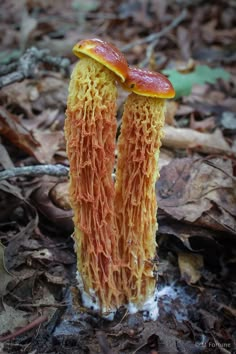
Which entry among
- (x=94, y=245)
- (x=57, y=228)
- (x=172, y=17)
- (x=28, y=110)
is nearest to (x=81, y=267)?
(x=94, y=245)

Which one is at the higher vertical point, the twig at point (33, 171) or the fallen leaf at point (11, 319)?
the twig at point (33, 171)

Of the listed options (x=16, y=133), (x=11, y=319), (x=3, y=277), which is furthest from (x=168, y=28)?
(x=11, y=319)

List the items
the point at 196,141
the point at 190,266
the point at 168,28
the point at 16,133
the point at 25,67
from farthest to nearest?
the point at 168,28 → the point at 196,141 → the point at 25,67 → the point at 16,133 → the point at 190,266

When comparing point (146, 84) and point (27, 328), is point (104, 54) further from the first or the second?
point (27, 328)

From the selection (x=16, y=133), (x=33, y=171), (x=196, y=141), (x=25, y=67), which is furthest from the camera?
(x=196, y=141)

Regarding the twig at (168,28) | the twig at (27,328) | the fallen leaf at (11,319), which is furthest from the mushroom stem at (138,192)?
the twig at (168,28)

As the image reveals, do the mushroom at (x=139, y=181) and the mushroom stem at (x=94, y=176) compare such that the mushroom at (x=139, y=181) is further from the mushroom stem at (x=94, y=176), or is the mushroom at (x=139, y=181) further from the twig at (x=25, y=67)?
the twig at (x=25, y=67)
